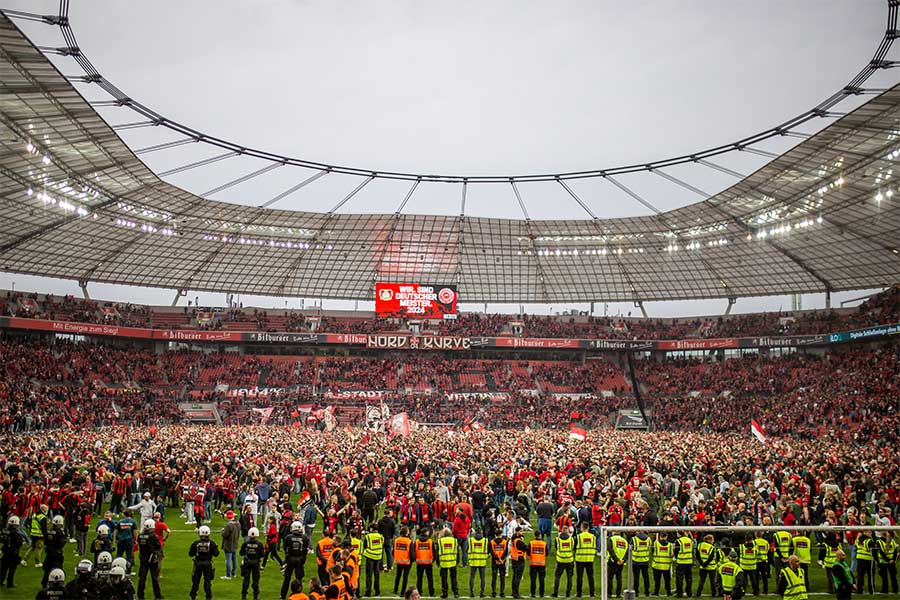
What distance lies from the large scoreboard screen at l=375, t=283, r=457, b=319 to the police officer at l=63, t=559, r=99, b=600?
4532 centimetres

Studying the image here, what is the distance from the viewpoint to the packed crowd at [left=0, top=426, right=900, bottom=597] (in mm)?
14984

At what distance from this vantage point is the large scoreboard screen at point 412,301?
184ft

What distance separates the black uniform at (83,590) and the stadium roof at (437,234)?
2210cm

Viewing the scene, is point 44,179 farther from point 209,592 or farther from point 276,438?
point 209,592

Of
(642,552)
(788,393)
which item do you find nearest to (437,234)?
(788,393)

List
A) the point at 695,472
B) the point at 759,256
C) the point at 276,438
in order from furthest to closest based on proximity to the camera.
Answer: the point at 759,256 < the point at 276,438 < the point at 695,472

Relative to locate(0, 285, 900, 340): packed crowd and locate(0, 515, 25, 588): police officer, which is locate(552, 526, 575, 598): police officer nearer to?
locate(0, 515, 25, 588): police officer

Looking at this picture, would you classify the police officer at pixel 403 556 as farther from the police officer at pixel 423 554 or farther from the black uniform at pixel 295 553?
the black uniform at pixel 295 553

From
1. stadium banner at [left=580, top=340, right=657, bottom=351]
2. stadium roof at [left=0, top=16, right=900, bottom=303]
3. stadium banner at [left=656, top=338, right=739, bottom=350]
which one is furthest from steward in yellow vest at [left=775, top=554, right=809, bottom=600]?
stadium banner at [left=656, top=338, right=739, bottom=350]

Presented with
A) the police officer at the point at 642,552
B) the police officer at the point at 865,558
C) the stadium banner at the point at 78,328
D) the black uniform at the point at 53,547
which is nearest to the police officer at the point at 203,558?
the black uniform at the point at 53,547

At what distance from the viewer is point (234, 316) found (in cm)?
6525

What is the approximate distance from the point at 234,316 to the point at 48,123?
35.2 metres

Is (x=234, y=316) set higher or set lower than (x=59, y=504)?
higher

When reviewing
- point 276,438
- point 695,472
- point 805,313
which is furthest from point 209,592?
point 805,313
